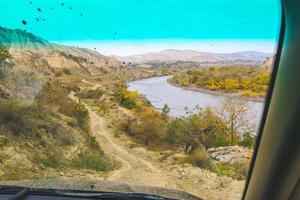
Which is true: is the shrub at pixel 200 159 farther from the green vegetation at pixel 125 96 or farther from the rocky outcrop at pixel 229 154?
the green vegetation at pixel 125 96

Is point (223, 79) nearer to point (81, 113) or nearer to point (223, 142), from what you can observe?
point (223, 142)

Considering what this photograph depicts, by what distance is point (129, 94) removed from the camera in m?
3.72

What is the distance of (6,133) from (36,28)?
2.68 ft

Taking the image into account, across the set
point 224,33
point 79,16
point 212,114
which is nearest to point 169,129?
point 212,114

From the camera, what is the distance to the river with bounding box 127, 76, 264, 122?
3.58m

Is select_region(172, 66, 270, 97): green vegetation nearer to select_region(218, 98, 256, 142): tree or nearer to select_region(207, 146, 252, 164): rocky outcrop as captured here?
select_region(218, 98, 256, 142): tree

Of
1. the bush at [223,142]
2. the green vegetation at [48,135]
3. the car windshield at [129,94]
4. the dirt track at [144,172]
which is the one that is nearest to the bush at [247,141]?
the car windshield at [129,94]

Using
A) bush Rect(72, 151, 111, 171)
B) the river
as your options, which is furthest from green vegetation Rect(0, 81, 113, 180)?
the river

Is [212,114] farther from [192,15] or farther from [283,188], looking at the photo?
[283,188]

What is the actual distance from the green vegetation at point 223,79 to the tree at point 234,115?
3.7 inches

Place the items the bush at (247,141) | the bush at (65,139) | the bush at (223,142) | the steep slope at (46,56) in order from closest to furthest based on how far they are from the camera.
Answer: the bush at (247,141) < the steep slope at (46,56) < the bush at (223,142) < the bush at (65,139)

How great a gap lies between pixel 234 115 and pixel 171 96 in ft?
1.51

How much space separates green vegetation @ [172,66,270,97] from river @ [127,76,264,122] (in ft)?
0.20

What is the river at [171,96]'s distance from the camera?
3584 millimetres
